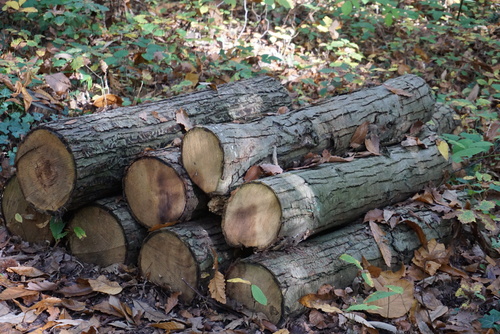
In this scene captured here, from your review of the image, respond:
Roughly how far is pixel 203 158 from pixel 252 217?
50 centimetres

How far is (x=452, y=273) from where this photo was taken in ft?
11.2

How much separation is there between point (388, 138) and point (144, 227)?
2078 millimetres

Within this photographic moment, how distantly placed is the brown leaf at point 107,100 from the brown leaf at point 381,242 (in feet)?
8.87

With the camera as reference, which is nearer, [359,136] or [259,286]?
[259,286]

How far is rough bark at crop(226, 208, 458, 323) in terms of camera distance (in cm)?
289

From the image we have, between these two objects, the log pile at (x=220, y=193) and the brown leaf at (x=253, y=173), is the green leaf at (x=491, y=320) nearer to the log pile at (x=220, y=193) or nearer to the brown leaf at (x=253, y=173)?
the log pile at (x=220, y=193)

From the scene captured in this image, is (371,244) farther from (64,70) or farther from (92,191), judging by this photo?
(64,70)

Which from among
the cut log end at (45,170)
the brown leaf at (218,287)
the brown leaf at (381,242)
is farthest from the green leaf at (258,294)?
the cut log end at (45,170)

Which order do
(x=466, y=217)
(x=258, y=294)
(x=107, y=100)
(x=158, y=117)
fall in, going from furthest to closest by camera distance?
(x=107, y=100) → (x=158, y=117) → (x=466, y=217) → (x=258, y=294)

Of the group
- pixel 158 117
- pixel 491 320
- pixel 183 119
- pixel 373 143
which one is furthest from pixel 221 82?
pixel 491 320

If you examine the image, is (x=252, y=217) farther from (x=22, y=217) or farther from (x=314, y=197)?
(x=22, y=217)

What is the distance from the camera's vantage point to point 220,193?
3.18 meters

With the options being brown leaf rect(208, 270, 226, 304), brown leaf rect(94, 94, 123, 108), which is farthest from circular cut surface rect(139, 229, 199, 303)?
brown leaf rect(94, 94, 123, 108)

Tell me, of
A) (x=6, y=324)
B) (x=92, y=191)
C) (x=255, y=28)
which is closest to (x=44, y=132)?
(x=92, y=191)
